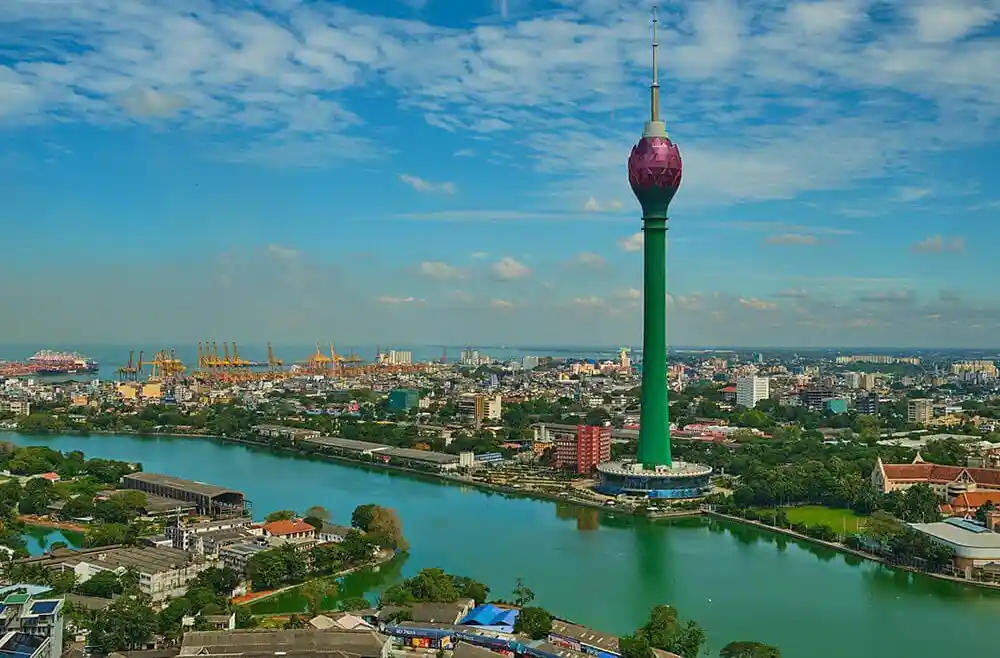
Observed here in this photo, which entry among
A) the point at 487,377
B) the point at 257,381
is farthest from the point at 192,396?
the point at 487,377

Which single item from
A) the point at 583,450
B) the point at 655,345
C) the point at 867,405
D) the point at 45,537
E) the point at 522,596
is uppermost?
the point at 655,345

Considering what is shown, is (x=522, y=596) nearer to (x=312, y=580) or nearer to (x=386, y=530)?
(x=312, y=580)

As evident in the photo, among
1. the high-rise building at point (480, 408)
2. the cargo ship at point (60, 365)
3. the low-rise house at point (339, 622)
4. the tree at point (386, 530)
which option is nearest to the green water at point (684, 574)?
the tree at point (386, 530)

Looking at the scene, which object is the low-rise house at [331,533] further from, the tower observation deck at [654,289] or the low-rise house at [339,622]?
the tower observation deck at [654,289]

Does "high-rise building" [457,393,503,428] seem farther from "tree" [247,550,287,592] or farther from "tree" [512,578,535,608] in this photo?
"tree" [512,578,535,608]

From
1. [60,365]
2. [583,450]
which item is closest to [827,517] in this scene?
[583,450]

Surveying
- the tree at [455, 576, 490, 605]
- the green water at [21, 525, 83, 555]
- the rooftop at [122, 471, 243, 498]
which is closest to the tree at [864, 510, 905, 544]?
the tree at [455, 576, 490, 605]
